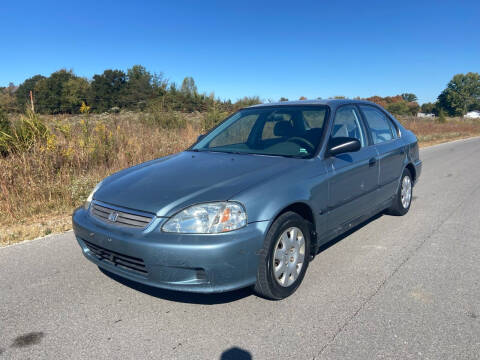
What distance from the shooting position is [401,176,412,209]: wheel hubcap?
5277 mm

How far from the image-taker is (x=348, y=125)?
4.08 m

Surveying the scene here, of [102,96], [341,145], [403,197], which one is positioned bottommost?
[403,197]

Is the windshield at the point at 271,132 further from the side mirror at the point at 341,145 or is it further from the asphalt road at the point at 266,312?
the asphalt road at the point at 266,312

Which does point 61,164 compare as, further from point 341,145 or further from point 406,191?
point 406,191

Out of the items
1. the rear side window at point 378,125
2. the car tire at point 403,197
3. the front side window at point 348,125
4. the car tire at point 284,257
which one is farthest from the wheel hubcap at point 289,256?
the car tire at point 403,197

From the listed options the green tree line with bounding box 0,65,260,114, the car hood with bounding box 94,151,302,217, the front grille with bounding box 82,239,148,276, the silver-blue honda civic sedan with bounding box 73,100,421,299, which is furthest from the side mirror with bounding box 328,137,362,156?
the green tree line with bounding box 0,65,260,114

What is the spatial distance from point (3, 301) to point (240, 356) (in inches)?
82.8

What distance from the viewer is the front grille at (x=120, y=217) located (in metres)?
2.64

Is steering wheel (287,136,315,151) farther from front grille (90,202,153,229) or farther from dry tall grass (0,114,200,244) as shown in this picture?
dry tall grass (0,114,200,244)

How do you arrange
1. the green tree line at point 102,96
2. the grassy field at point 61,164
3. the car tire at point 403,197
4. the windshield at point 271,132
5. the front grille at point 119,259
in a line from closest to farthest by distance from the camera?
the front grille at point 119,259 < the windshield at point 271,132 < the car tire at point 403,197 < the grassy field at point 61,164 < the green tree line at point 102,96

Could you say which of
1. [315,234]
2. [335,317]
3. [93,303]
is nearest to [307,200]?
[315,234]

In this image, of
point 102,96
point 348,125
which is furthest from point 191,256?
point 102,96

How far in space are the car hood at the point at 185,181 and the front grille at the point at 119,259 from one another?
1.22 ft

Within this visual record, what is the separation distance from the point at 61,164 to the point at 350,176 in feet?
19.3
